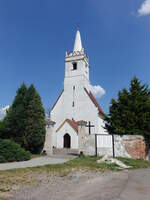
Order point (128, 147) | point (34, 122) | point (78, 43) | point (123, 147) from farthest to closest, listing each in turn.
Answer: point (78, 43) < point (34, 122) < point (128, 147) < point (123, 147)

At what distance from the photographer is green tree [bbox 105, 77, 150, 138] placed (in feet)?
55.9

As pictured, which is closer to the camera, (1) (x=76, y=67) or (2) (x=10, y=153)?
(2) (x=10, y=153)

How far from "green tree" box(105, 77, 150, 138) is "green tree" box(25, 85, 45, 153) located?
6.71m

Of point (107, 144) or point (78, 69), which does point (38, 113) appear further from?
point (78, 69)

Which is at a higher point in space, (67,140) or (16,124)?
(16,124)

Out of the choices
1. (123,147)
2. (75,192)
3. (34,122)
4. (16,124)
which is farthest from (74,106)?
(75,192)

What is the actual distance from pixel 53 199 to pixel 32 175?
9.99 feet

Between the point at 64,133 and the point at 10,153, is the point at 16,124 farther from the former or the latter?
the point at 64,133

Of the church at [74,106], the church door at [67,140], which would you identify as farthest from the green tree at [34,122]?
the church door at [67,140]

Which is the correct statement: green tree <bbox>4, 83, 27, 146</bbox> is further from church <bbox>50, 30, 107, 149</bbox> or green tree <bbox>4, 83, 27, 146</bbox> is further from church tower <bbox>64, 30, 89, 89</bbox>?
church tower <bbox>64, 30, 89, 89</bbox>

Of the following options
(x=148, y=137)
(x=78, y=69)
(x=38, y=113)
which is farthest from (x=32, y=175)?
(x=78, y=69)

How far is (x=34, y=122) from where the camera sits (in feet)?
54.6

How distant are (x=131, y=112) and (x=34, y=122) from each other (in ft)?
29.1

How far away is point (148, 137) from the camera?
16438mm
